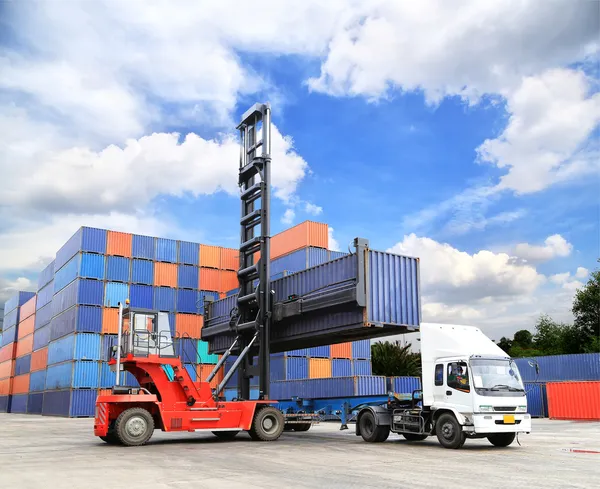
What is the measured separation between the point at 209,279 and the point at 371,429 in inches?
1320

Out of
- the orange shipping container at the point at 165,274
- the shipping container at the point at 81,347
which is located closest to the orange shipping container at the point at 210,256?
the orange shipping container at the point at 165,274

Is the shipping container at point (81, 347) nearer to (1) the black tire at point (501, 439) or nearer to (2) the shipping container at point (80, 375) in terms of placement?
(2) the shipping container at point (80, 375)

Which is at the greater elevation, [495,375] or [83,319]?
[83,319]

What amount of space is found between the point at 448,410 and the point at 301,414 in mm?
6815

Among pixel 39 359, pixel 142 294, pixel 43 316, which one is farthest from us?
pixel 43 316

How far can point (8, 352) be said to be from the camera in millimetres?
74438

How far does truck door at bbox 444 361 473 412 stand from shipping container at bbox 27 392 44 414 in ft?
150

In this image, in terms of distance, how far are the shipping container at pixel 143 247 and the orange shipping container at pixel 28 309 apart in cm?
2295

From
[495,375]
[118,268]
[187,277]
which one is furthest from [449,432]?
[187,277]

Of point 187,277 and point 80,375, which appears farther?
point 187,277

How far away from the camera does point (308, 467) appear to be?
37.2 ft

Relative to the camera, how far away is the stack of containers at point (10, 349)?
228 ft

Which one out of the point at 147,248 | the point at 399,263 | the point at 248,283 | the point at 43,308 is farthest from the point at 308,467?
the point at 43,308

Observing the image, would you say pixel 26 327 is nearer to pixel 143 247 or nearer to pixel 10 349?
pixel 10 349
